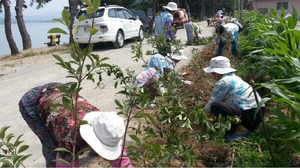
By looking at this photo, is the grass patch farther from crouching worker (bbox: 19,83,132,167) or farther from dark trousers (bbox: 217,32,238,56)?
dark trousers (bbox: 217,32,238,56)

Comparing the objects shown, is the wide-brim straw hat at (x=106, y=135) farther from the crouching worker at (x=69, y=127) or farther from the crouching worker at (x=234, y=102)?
the crouching worker at (x=234, y=102)

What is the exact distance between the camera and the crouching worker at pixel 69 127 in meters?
1.92

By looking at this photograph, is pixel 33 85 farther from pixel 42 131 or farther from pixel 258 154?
pixel 258 154

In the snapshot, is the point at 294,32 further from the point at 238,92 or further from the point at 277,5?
the point at 277,5

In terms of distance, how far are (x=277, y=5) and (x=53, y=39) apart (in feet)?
88.6

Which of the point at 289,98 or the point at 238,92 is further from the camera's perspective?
the point at 238,92

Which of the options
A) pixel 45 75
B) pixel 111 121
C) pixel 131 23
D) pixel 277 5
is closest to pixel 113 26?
pixel 131 23

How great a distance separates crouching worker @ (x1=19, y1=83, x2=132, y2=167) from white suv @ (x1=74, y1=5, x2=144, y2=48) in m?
7.05

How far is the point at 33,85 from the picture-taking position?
6.77 m

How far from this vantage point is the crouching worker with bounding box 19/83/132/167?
1.92 meters

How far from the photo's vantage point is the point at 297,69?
114 inches

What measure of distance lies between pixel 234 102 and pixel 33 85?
15.3 ft

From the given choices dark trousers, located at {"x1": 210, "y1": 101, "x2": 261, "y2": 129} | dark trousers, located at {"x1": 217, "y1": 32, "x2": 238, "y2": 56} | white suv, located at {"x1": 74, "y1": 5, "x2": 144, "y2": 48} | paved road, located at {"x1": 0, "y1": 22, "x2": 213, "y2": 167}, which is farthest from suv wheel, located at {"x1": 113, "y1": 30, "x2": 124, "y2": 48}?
dark trousers, located at {"x1": 210, "y1": 101, "x2": 261, "y2": 129}

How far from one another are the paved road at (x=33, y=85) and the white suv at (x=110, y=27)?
0.50 meters
